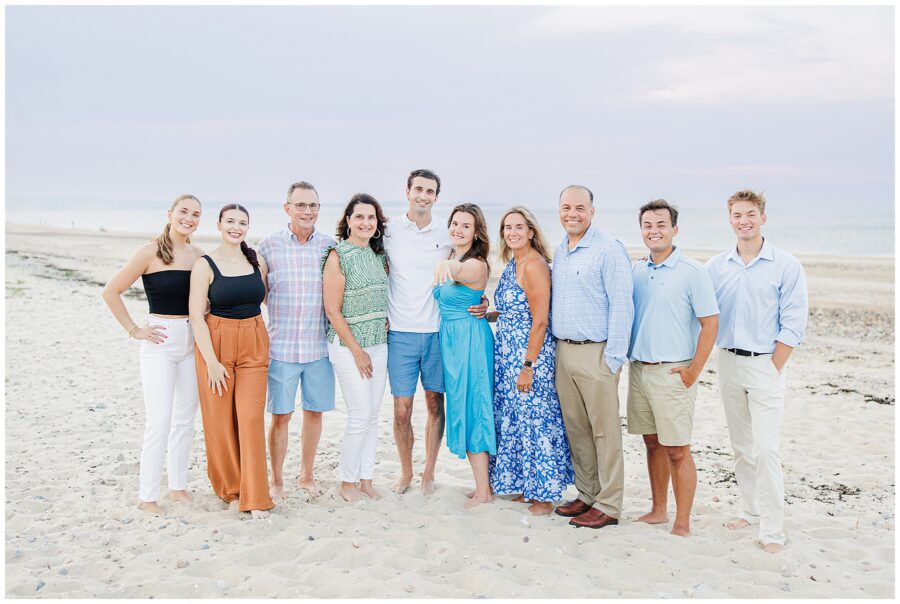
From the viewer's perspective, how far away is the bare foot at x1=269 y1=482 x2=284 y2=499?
203 inches

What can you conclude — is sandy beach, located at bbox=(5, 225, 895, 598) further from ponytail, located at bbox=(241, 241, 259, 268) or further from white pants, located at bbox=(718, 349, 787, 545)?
ponytail, located at bbox=(241, 241, 259, 268)

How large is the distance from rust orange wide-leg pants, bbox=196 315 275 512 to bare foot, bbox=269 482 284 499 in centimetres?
24

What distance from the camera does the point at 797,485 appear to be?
593cm

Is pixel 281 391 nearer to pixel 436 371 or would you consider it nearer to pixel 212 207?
pixel 436 371

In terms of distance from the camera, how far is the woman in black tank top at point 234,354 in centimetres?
466

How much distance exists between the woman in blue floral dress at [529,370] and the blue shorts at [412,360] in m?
0.45

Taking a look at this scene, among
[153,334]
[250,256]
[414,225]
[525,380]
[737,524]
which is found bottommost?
[737,524]

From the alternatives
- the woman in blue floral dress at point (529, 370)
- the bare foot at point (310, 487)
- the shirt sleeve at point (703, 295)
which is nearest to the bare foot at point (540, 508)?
the woman in blue floral dress at point (529, 370)

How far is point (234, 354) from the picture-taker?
4766 millimetres

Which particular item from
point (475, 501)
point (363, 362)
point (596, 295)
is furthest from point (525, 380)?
point (363, 362)

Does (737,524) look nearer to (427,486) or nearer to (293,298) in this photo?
(427,486)

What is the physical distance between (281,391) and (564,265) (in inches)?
85.0

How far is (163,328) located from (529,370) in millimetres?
2439

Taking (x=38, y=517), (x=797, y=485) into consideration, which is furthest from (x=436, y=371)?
(x=797, y=485)
